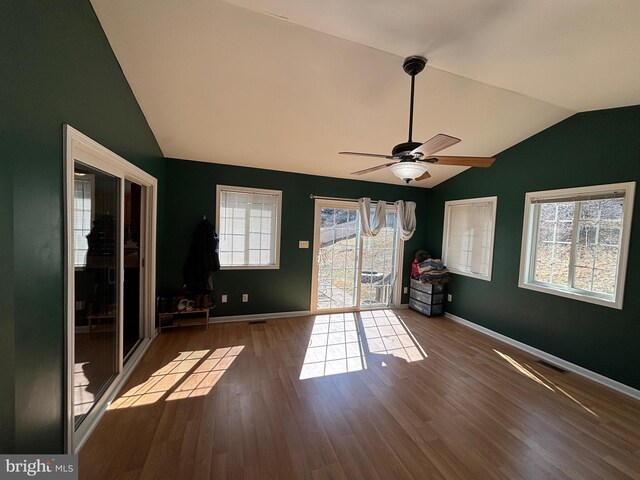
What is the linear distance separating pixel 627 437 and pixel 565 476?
32.9 inches

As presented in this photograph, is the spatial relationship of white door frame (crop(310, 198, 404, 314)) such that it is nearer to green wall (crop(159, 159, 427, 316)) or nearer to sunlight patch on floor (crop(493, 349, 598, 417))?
green wall (crop(159, 159, 427, 316))

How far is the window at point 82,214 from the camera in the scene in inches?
64.7

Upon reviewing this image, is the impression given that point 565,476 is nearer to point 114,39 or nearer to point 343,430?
point 343,430

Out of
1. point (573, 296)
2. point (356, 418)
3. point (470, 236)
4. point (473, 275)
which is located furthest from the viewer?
point (470, 236)

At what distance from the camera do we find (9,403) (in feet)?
3.53

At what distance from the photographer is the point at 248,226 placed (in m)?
3.93

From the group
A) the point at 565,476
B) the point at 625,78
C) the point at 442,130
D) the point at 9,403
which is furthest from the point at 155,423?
the point at 625,78

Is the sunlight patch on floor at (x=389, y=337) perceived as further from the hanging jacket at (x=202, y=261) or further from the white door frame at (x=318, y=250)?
the hanging jacket at (x=202, y=261)

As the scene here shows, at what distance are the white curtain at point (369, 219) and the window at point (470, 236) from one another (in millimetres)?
1156

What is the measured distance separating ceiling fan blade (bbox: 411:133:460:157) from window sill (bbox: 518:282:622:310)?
8.84 feet

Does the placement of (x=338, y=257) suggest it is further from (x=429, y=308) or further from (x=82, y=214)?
(x=82, y=214)

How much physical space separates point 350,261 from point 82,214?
3.57 metres

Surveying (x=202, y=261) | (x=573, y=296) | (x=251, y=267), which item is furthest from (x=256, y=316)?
(x=573, y=296)

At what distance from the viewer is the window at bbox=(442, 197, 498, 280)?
387 cm
